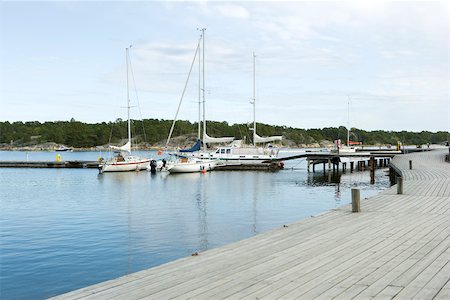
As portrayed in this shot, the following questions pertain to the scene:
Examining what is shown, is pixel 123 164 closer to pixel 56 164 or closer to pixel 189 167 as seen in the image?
pixel 189 167

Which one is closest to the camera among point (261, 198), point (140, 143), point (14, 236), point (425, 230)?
point (425, 230)

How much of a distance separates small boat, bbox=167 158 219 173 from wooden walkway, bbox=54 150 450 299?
142 ft

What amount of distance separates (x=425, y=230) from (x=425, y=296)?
538 centimetres

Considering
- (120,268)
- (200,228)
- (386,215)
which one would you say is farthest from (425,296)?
(200,228)

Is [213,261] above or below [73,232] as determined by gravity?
above

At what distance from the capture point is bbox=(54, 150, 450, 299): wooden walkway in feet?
21.2

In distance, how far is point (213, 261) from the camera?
863 centimetres

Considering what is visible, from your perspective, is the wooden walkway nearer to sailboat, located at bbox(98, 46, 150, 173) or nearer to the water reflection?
the water reflection

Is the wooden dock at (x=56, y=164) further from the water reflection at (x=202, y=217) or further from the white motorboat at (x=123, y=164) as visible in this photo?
the water reflection at (x=202, y=217)

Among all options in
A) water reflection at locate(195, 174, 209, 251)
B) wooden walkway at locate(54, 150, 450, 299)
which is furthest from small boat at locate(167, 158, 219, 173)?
wooden walkway at locate(54, 150, 450, 299)

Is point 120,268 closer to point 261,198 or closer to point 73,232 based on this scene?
point 73,232

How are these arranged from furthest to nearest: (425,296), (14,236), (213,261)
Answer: (14,236) → (213,261) → (425,296)

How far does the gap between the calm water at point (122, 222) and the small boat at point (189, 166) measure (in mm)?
12192

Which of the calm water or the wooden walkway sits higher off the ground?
the wooden walkway
